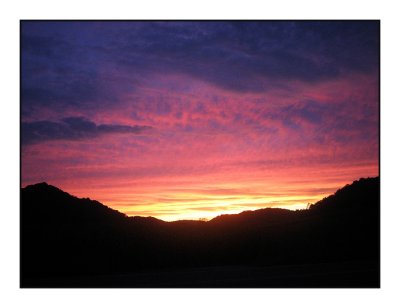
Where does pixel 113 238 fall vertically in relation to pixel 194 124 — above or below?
below

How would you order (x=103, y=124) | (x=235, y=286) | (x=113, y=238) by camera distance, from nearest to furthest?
(x=235, y=286)
(x=103, y=124)
(x=113, y=238)

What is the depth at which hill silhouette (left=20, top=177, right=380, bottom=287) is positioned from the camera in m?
7.71

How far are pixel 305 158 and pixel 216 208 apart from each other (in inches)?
75.5

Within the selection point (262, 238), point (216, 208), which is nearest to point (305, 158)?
point (216, 208)

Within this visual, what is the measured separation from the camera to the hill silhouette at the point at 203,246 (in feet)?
25.3

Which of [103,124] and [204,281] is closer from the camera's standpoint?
[204,281]

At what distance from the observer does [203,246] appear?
35.1ft

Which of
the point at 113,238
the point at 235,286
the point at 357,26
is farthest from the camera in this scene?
the point at 113,238

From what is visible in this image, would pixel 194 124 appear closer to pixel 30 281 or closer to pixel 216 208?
pixel 216 208

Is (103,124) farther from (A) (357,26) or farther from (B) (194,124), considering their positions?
(A) (357,26)

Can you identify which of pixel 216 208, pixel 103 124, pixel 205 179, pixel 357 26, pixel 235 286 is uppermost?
pixel 357 26

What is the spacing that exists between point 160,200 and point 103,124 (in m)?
1.78
